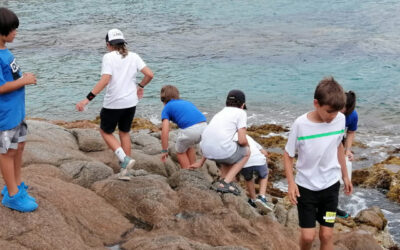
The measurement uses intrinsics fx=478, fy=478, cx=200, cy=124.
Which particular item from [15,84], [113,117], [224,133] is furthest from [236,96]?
[15,84]

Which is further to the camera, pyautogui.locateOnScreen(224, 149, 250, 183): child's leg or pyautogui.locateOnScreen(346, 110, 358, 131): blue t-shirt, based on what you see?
pyautogui.locateOnScreen(346, 110, 358, 131): blue t-shirt

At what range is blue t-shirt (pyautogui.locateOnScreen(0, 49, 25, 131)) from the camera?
5047mm

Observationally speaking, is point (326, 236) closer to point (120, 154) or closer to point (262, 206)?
point (262, 206)

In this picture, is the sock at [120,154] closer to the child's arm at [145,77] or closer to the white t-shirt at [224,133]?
the child's arm at [145,77]

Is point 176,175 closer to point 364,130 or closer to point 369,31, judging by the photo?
point 364,130

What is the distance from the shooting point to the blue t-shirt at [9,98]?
5047mm

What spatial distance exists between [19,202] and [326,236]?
3.56m

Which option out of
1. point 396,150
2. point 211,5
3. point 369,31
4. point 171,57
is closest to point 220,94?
point 171,57

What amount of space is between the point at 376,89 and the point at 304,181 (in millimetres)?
16540

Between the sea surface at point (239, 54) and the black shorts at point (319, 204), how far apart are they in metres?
5.21

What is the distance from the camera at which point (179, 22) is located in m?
35.2

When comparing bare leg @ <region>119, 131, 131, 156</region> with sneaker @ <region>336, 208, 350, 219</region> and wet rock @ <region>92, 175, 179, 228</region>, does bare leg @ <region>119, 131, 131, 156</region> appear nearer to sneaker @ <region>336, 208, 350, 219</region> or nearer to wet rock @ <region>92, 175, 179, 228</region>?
wet rock @ <region>92, 175, 179, 228</region>

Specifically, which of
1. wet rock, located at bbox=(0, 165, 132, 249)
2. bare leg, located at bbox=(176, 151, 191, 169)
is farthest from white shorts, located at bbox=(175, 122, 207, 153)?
wet rock, located at bbox=(0, 165, 132, 249)

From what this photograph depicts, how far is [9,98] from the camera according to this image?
5125 millimetres
